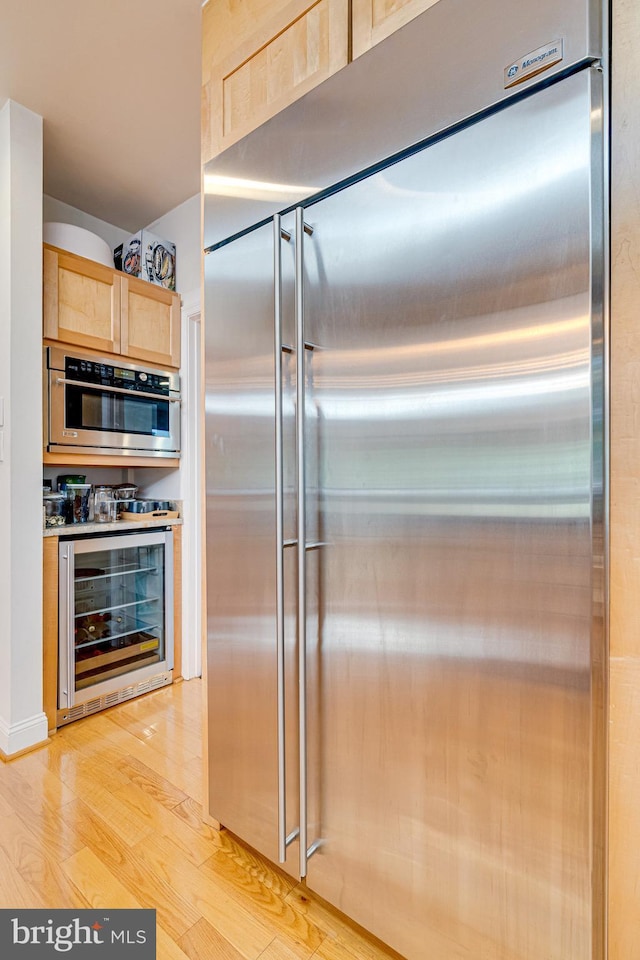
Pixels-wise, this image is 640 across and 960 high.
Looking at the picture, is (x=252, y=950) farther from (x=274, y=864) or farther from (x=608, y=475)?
(x=608, y=475)

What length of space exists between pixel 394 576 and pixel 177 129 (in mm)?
2313

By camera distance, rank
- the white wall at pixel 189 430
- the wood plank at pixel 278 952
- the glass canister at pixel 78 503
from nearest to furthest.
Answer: the wood plank at pixel 278 952 < the glass canister at pixel 78 503 < the white wall at pixel 189 430

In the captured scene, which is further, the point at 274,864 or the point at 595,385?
the point at 274,864

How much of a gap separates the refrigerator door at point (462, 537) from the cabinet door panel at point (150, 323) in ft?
5.55

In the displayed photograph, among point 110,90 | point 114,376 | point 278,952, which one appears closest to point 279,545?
point 278,952

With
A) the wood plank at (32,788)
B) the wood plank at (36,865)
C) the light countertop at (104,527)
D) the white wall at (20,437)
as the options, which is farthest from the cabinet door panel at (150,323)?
the wood plank at (36,865)

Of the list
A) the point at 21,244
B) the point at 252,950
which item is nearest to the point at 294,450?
the point at 252,950

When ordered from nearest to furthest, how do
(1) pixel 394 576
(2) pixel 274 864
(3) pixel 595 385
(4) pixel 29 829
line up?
1. (3) pixel 595 385
2. (1) pixel 394 576
3. (2) pixel 274 864
4. (4) pixel 29 829

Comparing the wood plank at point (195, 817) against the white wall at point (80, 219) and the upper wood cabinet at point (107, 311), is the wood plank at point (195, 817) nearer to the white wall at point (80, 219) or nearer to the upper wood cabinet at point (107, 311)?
the upper wood cabinet at point (107, 311)

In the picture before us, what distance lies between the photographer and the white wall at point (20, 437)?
204 cm

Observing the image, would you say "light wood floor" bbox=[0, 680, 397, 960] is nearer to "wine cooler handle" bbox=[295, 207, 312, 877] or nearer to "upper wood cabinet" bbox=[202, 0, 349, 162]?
"wine cooler handle" bbox=[295, 207, 312, 877]

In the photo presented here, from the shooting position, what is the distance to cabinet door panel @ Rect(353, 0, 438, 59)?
1.06m

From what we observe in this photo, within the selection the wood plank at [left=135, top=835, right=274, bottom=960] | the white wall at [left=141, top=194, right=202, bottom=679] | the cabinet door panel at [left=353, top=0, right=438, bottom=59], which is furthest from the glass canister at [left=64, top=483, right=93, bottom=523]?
the cabinet door panel at [left=353, top=0, right=438, bottom=59]

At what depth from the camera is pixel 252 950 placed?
3.88ft
